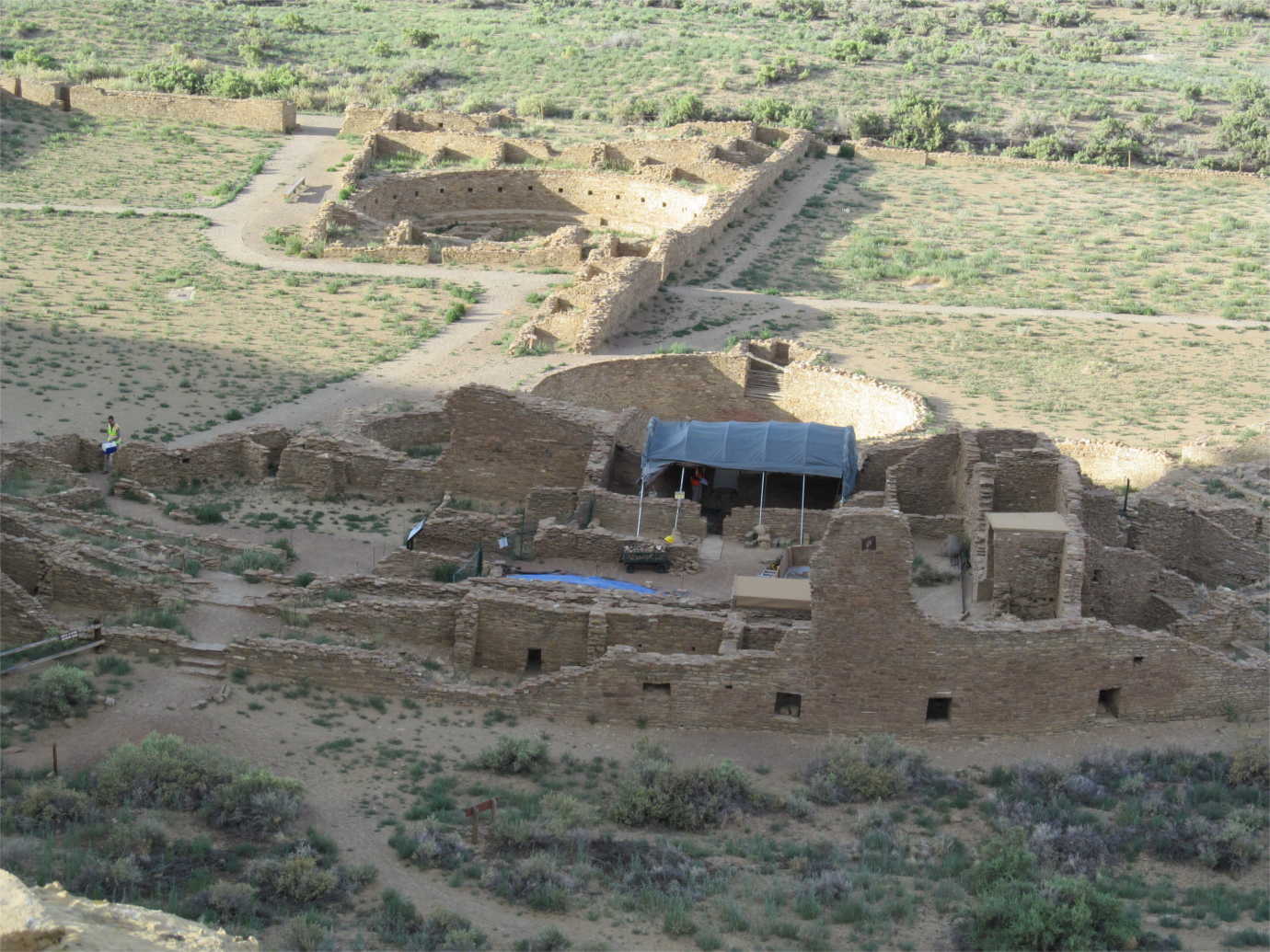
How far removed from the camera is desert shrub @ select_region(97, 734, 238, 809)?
20984 mm

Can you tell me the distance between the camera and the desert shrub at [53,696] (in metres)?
23.3

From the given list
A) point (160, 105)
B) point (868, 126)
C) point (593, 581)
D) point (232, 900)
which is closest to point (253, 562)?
point (593, 581)

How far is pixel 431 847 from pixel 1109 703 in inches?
396

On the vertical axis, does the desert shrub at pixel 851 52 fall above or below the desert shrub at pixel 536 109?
above

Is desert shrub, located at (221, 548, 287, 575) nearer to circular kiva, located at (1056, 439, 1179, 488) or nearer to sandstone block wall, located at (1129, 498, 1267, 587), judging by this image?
sandstone block wall, located at (1129, 498, 1267, 587)

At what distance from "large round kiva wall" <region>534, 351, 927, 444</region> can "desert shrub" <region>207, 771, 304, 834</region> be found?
67.1 feet

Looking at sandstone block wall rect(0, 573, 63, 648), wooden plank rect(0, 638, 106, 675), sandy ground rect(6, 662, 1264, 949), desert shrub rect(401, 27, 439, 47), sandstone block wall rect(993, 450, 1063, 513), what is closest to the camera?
sandy ground rect(6, 662, 1264, 949)

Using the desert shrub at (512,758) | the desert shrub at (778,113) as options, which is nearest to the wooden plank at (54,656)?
the desert shrub at (512,758)

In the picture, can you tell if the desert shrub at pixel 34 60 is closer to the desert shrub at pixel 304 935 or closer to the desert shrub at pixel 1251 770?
the desert shrub at pixel 1251 770

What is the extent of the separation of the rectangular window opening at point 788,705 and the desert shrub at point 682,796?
6.83ft

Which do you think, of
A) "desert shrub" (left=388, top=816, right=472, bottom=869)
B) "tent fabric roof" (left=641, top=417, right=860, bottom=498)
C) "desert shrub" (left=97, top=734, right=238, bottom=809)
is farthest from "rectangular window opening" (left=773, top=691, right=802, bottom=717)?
"tent fabric roof" (left=641, top=417, right=860, bottom=498)

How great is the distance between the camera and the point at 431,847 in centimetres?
2039

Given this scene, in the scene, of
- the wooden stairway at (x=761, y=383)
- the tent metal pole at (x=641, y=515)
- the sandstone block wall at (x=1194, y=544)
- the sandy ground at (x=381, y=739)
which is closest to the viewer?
the sandy ground at (x=381, y=739)

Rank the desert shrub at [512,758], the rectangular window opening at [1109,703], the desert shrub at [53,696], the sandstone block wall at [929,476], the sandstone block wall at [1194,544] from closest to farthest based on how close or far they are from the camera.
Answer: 1. the desert shrub at [53,696]
2. the desert shrub at [512,758]
3. the rectangular window opening at [1109,703]
4. the sandstone block wall at [1194,544]
5. the sandstone block wall at [929,476]
